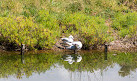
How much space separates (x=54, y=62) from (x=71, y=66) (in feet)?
3.41

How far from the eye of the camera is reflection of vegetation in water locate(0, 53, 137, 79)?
546 inches

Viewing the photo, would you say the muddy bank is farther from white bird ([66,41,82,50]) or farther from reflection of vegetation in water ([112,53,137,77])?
white bird ([66,41,82,50])

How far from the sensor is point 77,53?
56.7 ft

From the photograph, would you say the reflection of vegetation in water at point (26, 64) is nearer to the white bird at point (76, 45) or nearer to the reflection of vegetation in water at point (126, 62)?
the white bird at point (76, 45)

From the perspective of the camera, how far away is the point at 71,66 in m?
14.7

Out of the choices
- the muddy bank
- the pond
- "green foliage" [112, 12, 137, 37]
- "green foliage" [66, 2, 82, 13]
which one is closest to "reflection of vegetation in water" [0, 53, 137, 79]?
the pond

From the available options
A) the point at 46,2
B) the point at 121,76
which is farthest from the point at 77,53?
the point at 46,2

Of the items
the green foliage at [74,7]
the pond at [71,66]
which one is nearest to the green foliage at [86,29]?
the pond at [71,66]

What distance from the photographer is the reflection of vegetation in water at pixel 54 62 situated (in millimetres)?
13867

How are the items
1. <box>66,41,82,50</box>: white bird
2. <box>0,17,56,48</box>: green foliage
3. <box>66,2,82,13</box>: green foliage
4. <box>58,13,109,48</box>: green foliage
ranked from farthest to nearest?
→ <box>66,2,82,13</box>: green foliage → <box>58,13,109,48</box>: green foliage → <box>0,17,56,48</box>: green foliage → <box>66,41,82,50</box>: white bird

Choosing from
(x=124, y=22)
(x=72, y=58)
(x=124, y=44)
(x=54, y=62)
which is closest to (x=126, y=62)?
(x=72, y=58)

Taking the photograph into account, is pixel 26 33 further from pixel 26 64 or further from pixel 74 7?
pixel 74 7

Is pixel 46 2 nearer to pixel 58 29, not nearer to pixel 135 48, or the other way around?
pixel 58 29

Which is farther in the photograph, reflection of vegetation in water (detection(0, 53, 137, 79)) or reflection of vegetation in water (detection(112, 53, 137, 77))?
reflection of vegetation in water (detection(112, 53, 137, 77))
